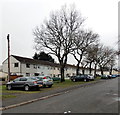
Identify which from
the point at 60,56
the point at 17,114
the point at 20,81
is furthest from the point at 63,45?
the point at 17,114

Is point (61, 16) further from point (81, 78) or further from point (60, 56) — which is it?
point (81, 78)

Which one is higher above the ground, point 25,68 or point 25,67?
point 25,67

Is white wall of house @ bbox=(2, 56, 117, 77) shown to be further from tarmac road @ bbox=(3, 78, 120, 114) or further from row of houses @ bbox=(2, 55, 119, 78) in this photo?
tarmac road @ bbox=(3, 78, 120, 114)

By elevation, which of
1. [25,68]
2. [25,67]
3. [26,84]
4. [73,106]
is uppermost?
[25,67]

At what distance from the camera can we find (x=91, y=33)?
151 feet

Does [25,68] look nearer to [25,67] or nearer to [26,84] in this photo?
[25,67]

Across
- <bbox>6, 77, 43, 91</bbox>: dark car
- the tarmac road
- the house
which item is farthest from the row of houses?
the tarmac road

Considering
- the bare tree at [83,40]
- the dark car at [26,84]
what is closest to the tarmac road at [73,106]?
the dark car at [26,84]

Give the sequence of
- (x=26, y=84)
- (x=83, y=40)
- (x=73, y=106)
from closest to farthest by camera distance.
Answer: (x=73, y=106)
(x=26, y=84)
(x=83, y=40)

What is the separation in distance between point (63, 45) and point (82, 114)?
3079 cm

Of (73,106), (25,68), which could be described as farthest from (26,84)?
(25,68)

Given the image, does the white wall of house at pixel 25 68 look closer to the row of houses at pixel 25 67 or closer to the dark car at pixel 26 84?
the row of houses at pixel 25 67

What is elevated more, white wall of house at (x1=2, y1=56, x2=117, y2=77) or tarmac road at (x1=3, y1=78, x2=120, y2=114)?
white wall of house at (x1=2, y1=56, x2=117, y2=77)

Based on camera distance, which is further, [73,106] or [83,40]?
[83,40]
